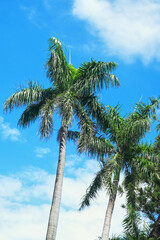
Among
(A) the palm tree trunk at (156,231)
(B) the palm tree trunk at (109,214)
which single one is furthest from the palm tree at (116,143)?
(A) the palm tree trunk at (156,231)

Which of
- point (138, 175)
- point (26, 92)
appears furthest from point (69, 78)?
point (138, 175)

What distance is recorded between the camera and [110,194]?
54.6 ft

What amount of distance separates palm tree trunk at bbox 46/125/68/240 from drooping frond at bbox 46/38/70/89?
2.54m

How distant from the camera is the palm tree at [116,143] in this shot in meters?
17.6

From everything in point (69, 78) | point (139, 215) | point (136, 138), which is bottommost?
point (139, 215)

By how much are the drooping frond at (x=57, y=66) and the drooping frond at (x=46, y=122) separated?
1.73 meters

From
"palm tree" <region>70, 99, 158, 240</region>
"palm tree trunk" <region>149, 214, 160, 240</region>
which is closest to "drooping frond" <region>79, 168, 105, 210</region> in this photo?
"palm tree" <region>70, 99, 158, 240</region>

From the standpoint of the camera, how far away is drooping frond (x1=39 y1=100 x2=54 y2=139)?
15.9 m

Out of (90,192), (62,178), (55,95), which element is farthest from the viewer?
(90,192)

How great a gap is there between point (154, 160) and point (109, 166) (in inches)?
110

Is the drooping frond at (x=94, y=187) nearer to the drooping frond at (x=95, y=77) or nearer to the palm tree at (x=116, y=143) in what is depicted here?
the palm tree at (x=116, y=143)

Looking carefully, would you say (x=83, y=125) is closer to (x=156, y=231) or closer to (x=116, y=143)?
(x=116, y=143)

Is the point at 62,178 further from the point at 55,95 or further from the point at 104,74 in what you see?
the point at 104,74

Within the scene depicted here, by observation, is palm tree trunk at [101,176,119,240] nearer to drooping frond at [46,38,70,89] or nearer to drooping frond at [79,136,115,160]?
drooping frond at [79,136,115,160]
